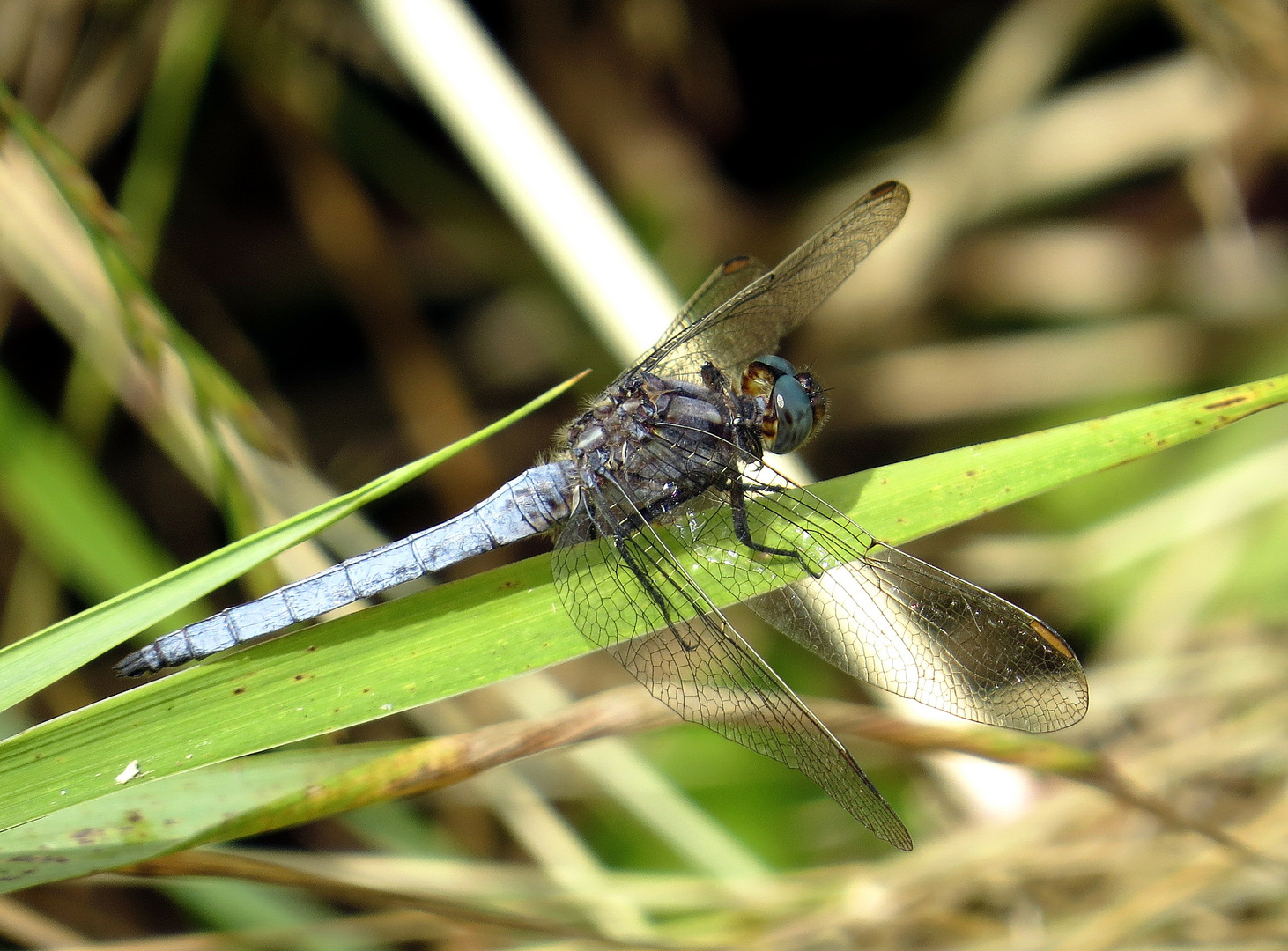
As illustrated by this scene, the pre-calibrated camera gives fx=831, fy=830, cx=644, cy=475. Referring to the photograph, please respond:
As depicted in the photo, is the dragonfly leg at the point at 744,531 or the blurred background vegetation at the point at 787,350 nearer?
the dragonfly leg at the point at 744,531

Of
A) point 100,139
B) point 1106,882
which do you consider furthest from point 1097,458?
point 100,139

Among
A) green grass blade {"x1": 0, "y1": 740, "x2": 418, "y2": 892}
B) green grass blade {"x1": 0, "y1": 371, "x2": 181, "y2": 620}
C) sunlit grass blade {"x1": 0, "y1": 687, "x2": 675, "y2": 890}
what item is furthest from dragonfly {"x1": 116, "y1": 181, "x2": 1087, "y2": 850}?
green grass blade {"x1": 0, "y1": 371, "x2": 181, "y2": 620}

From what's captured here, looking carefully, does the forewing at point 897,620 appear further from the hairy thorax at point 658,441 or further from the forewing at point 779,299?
the forewing at point 779,299

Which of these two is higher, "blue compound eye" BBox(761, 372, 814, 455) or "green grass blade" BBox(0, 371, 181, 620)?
"green grass blade" BBox(0, 371, 181, 620)

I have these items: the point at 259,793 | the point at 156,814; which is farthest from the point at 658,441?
the point at 156,814

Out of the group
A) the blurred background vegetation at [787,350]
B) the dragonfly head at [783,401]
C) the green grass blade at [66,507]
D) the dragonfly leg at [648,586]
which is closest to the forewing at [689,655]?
the dragonfly leg at [648,586]

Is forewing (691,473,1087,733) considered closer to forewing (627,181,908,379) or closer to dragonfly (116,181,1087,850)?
dragonfly (116,181,1087,850)

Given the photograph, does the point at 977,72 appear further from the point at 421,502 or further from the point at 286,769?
the point at 286,769
